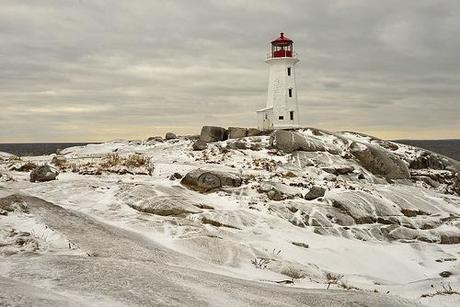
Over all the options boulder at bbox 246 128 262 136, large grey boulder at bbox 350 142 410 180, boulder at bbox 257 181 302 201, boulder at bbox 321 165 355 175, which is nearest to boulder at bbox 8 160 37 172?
boulder at bbox 257 181 302 201

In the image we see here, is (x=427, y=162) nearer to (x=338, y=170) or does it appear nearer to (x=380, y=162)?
Answer: (x=380, y=162)

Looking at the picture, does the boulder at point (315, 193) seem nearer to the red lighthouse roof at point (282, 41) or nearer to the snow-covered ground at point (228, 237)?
the snow-covered ground at point (228, 237)

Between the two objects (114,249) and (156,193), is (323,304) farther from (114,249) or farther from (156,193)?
(156,193)

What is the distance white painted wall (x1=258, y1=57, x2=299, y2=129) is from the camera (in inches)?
1932

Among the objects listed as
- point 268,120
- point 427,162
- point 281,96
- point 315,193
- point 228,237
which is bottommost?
point 228,237

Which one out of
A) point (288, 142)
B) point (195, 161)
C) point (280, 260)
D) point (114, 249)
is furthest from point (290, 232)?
point (288, 142)

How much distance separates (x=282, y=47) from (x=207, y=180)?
98.8 feet

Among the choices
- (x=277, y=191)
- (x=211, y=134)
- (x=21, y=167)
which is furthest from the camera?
(x=211, y=134)

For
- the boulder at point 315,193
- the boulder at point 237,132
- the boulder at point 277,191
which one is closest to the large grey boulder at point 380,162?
the boulder at point 237,132

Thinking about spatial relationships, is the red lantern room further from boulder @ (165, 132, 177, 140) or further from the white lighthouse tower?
boulder @ (165, 132, 177, 140)

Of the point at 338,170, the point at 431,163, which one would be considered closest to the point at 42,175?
the point at 338,170

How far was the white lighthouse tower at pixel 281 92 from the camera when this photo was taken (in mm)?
49062

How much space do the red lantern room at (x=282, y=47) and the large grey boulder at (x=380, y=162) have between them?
54.3 ft

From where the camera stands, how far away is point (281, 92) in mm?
49281
